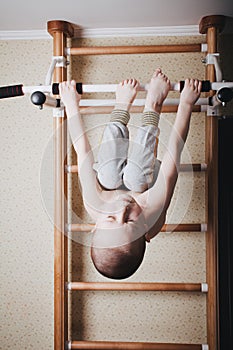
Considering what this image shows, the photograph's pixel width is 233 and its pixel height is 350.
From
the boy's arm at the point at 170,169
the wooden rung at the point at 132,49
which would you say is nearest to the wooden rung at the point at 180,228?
the boy's arm at the point at 170,169

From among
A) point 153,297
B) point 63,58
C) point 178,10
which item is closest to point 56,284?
point 153,297

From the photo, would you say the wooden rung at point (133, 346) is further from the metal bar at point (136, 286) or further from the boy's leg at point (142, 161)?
the boy's leg at point (142, 161)

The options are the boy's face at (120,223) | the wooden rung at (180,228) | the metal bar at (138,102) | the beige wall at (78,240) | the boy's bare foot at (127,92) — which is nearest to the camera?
the boy's face at (120,223)

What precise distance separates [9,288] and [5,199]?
1.45 feet

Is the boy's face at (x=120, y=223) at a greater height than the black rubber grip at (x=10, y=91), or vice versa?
the black rubber grip at (x=10, y=91)

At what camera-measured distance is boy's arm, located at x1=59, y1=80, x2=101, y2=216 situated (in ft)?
6.35

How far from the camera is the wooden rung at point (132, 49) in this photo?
2.44 meters

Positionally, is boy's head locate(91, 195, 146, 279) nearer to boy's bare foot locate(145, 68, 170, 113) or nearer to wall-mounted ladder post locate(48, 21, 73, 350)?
boy's bare foot locate(145, 68, 170, 113)

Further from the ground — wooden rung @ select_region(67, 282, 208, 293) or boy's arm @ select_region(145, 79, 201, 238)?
boy's arm @ select_region(145, 79, 201, 238)

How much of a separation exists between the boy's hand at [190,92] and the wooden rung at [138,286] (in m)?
0.86

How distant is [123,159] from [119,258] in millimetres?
360

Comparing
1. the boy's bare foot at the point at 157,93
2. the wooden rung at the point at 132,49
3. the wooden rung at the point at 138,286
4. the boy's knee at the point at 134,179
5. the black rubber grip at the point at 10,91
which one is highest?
the wooden rung at the point at 132,49

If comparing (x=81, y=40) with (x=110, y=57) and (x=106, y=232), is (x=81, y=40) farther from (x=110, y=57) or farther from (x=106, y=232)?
(x=106, y=232)

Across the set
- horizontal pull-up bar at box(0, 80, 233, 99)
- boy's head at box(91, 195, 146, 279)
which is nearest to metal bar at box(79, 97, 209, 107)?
horizontal pull-up bar at box(0, 80, 233, 99)
